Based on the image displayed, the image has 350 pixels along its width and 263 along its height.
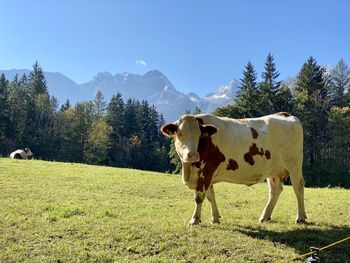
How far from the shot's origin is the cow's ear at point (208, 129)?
9477 millimetres

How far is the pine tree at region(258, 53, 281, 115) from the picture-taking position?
73000mm

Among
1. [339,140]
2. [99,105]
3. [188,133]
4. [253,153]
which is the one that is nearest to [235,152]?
[253,153]

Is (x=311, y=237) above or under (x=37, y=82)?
under

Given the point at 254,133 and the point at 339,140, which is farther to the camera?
the point at 339,140

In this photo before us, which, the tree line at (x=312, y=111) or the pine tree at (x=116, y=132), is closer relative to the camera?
the tree line at (x=312, y=111)

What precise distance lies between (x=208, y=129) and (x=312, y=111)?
220 ft

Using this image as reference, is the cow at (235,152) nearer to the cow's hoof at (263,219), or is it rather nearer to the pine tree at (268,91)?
the cow's hoof at (263,219)

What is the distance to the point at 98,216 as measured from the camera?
33.5 ft

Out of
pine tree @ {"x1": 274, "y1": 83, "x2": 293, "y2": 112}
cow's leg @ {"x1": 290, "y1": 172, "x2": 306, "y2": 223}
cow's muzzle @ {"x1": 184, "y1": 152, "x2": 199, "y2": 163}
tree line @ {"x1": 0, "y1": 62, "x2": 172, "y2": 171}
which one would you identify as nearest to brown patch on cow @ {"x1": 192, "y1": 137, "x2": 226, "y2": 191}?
cow's muzzle @ {"x1": 184, "y1": 152, "x2": 199, "y2": 163}

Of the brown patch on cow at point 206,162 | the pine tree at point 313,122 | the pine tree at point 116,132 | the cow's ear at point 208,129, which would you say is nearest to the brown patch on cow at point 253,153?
the brown patch on cow at point 206,162

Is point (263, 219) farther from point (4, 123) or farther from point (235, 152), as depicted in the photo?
point (4, 123)

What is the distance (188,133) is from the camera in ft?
30.3

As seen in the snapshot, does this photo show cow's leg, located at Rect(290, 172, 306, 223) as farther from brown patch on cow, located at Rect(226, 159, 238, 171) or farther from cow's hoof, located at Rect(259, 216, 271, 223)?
brown patch on cow, located at Rect(226, 159, 238, 171)

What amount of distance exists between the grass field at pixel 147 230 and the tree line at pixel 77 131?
74541 mm
